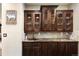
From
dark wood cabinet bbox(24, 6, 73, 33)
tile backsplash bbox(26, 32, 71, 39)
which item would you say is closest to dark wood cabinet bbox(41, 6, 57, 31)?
dark wood cabinet bbox(24, 6, 73, 33)

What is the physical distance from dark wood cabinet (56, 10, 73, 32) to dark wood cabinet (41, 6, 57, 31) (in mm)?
163

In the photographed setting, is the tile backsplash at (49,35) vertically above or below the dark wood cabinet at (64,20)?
below

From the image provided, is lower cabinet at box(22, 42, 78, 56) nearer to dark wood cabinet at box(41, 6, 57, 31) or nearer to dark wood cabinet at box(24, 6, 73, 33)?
dark wood cabinet at box(24, 6, 73, 33)

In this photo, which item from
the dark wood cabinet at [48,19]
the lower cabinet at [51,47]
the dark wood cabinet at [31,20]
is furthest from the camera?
the dark wood cabinet at [48,19]

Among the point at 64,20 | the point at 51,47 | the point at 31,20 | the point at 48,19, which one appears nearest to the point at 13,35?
the point at 31,20

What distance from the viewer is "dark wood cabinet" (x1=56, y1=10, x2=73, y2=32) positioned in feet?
13.4

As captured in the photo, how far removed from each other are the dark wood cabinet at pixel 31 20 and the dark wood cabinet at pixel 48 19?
16 cm

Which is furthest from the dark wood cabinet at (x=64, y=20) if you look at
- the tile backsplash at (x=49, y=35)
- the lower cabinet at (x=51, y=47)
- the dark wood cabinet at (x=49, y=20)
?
the lower cabinet at (x=51, y=47)

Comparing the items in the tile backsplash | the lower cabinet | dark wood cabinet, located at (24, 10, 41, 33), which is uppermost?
dark wood cabinet, located at (24, 10, 41, 33)

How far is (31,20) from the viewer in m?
4.00

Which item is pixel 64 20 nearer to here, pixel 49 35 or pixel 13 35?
pixel 49 35

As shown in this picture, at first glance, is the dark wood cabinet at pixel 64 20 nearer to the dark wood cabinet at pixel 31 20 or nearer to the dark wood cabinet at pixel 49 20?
the dark wood cabinet at pixel 49 20

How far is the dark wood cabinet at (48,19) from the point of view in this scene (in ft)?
14.1

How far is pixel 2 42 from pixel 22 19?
2.43ft
